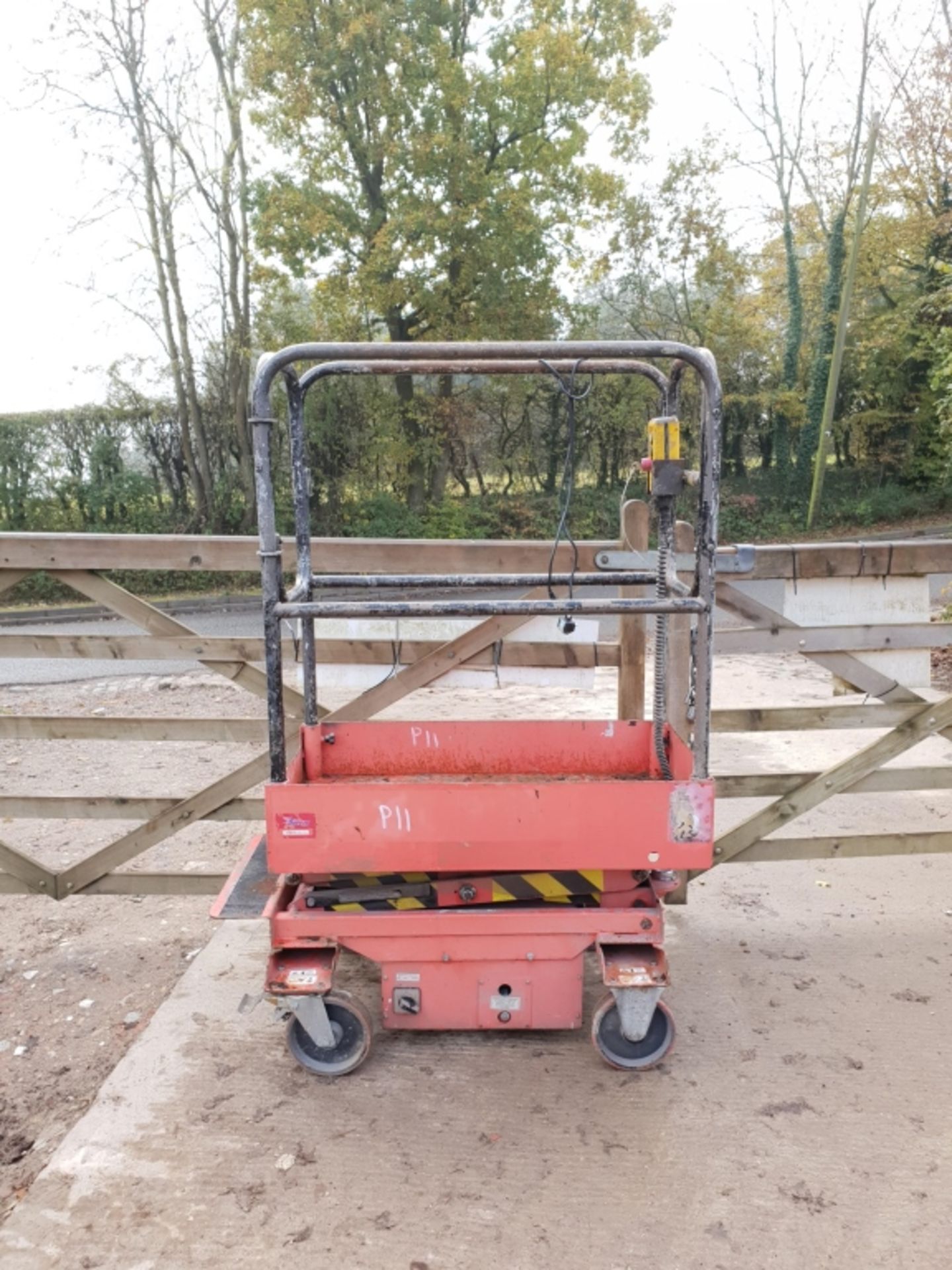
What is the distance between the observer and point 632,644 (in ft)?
12.0

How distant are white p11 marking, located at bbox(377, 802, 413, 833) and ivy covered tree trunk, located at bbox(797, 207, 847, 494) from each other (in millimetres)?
21942

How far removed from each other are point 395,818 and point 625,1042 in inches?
42.6

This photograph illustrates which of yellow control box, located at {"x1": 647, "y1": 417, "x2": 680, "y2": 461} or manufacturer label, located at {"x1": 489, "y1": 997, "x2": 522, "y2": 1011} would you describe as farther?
manufacturer label, located at {"x1": 489, "y1": 997, "x2": 522, "y2": 1011}

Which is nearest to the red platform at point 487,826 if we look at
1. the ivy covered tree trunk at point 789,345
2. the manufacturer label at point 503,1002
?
the manufacturer label at point 503,1002

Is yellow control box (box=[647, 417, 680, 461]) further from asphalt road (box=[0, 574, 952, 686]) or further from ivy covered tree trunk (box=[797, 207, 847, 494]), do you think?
ivy covered tree trunk (box=[797, 207, 847, 494])

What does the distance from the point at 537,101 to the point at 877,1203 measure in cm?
1758

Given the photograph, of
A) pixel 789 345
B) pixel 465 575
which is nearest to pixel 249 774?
pixel 465 575

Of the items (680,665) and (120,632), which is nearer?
(680,665)

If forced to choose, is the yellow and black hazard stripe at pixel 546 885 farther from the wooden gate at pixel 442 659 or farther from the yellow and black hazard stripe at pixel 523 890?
the wooden gate at pixel 442 659

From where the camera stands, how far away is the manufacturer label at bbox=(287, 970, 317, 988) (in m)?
2.71

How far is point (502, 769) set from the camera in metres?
3.44

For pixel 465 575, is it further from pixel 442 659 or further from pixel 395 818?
pixel 442 659

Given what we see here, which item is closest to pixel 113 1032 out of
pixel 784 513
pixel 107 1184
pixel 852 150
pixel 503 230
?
pixel 107 1184

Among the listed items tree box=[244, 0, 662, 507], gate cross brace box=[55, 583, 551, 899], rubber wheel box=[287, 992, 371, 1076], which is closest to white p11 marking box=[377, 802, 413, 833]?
rubber wheel box=[287, 992, 371, 1076]
